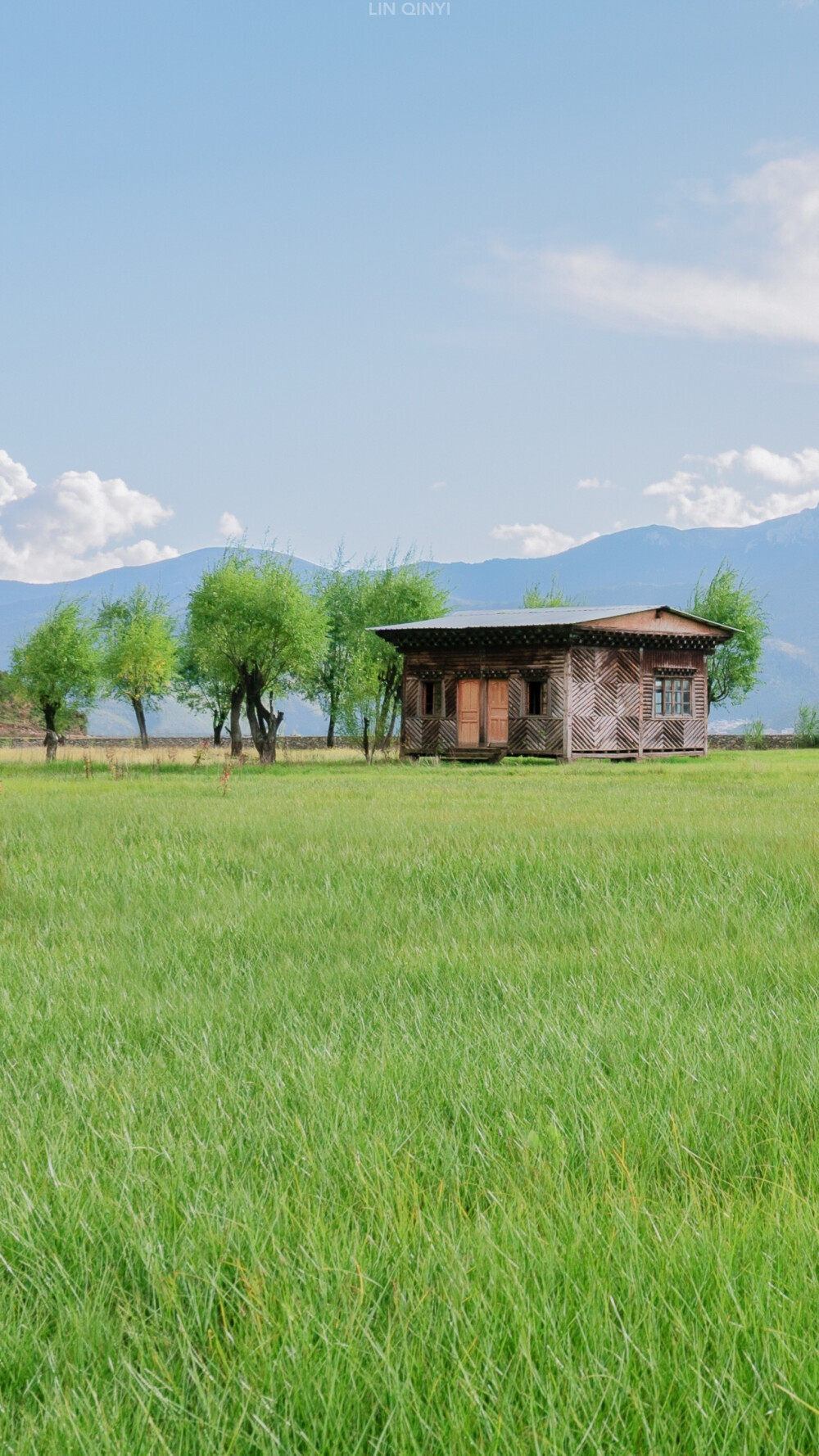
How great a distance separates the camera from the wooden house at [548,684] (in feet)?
124

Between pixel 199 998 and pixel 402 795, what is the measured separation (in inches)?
579

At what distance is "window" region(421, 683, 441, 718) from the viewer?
40.1m

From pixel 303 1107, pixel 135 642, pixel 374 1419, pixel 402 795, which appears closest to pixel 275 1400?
pixel 374 1419

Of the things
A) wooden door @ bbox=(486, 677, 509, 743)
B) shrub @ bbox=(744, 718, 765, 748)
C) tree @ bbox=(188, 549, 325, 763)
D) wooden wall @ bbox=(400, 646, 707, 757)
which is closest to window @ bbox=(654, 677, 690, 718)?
wooden wall @ bbox=(400, 646, 707, 757)

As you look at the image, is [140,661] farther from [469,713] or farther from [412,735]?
[469,713]

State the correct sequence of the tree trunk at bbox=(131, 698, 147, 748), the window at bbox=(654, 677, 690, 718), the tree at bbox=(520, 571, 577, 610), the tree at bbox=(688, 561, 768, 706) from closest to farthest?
the window at bbox=(654, 677, 690, 718)
the tree at bbox=(688, 561, 768, 706)
the tree trunk at bbox=(131, 698, 147, 748)
the tree at bbox=(520, 571, 577, 610)

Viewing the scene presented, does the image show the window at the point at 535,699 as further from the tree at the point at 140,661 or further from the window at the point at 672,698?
the tree at the point at 140,661

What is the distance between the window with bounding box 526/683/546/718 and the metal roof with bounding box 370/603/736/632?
6.91ft

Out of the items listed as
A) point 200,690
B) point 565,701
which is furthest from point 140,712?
point 565,701

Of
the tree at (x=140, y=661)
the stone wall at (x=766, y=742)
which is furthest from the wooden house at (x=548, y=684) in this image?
the tree at (x=140, y=661)

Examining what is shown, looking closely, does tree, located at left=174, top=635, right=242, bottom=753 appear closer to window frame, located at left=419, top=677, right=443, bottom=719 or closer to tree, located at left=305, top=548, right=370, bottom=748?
tree, located at left=305, top=548, right=370, bottom=748

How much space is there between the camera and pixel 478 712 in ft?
129

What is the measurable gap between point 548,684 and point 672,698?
252 inches

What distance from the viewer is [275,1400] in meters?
2.07
